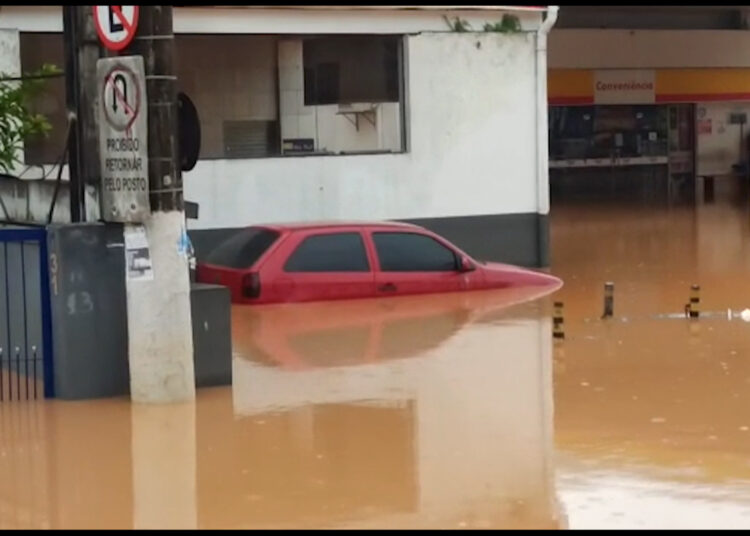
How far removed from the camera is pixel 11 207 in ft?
52.4

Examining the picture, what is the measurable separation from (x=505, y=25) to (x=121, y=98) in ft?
44.1

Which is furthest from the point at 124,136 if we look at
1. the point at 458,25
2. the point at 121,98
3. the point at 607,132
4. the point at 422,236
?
Result: the point at 607,132

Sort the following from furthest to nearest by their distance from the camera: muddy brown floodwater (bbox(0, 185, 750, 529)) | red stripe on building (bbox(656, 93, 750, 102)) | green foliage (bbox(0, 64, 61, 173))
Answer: red stripe on building (bbox(656, 93, 750, 102)) < green foliage (bbox(0, 64, 61, 173)) < muddy brown floodwater (bbox(0, 185, 750, 529))

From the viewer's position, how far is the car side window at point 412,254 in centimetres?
2144

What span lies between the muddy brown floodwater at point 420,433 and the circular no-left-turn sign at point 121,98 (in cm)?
245

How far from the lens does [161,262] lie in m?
13.8

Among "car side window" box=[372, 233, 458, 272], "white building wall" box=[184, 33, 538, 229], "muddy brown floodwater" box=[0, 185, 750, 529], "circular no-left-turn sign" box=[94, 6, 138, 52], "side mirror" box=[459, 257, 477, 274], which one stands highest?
"circular no-left-turn sign" box=[94, 6, 138, 52]

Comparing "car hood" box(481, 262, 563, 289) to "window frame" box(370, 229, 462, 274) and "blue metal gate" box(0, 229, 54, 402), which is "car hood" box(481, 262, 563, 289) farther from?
"blue metal gate" box(0, 229, 54, 402)

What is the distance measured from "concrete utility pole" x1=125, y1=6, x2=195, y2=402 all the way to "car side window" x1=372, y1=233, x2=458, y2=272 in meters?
7.64

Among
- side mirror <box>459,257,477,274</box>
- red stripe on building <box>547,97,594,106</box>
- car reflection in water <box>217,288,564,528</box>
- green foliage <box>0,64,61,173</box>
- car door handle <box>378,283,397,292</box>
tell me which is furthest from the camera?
red stripe on building <box>547,97,594,106</box>

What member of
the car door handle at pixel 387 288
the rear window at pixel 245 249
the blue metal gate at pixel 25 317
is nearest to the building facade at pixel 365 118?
the rear window at pixel 245 249

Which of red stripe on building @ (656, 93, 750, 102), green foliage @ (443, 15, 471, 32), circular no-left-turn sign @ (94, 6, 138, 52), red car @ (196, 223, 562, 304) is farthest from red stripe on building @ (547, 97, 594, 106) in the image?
circular no-left-turn sign @ (94, 6, 138, 52)

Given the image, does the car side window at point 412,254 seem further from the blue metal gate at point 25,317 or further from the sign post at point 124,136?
the sign post at point 124,136

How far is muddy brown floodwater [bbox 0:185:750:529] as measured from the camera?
33.4 feet
